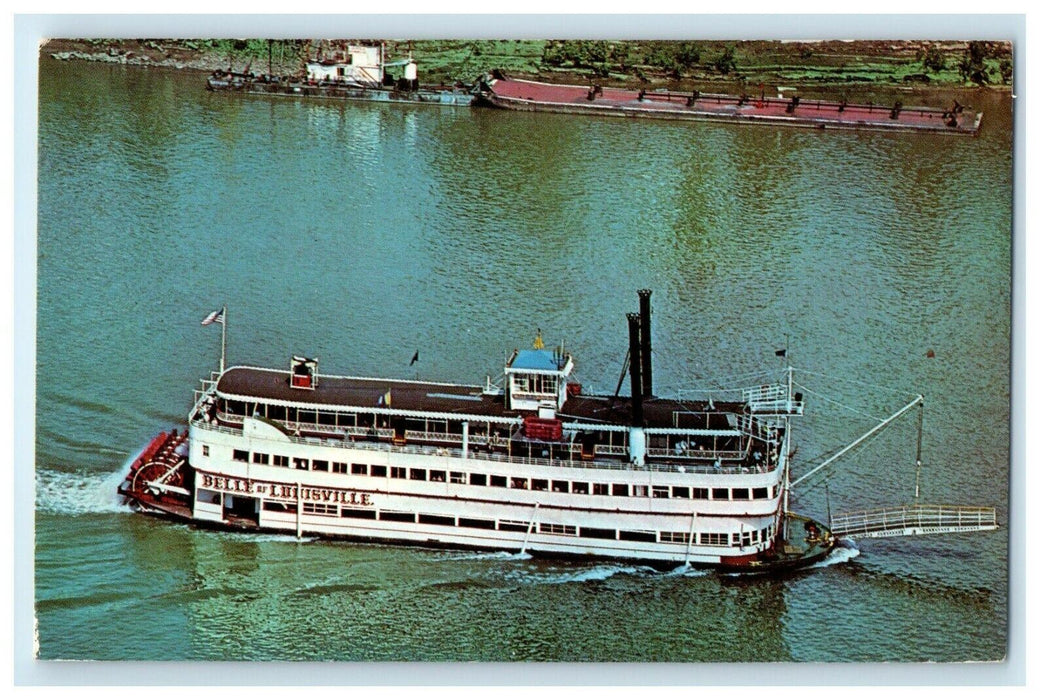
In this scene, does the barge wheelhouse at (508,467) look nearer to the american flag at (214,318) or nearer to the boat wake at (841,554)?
the boat wake at (841,554)

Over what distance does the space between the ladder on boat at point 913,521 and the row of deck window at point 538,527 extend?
0.96 meters

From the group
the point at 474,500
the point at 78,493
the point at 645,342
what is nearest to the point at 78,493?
the point at 78,493

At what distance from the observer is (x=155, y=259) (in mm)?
26875

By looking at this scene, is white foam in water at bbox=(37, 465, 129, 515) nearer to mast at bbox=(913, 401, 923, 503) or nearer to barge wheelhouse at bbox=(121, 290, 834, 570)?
barge wheelhouse at bbox=(121, 290, 834, 570)

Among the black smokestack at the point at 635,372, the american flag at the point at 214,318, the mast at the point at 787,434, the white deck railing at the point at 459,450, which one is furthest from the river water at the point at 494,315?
the black smokestack at the point at 635,372

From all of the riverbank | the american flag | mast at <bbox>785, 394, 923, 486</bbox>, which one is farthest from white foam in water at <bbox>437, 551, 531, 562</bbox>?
the riverbank

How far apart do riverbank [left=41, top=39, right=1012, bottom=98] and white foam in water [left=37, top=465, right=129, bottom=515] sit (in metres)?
4.77

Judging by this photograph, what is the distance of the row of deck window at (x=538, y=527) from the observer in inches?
984

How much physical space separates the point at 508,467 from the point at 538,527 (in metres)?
0.75

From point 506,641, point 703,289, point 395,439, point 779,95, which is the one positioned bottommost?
point 506,641

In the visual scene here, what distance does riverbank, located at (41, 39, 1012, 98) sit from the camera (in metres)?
24.2

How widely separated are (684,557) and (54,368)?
24.6ft
